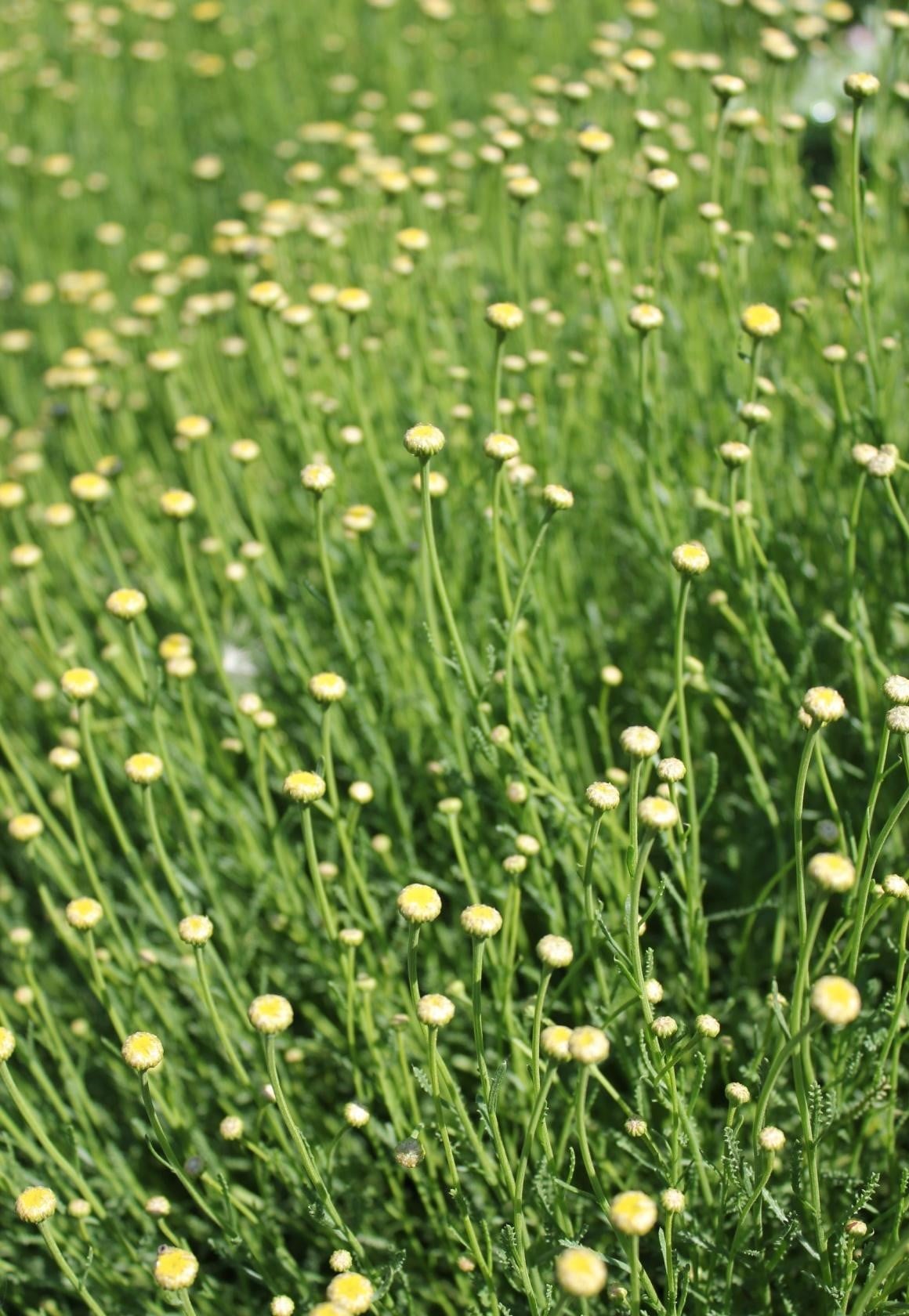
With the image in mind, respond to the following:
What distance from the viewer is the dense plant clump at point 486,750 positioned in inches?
57.5

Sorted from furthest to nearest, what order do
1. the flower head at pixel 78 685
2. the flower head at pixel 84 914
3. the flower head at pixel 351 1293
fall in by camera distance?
the flower head at pixel 78 685 → the flower head at pixel 84 914 → the flower head at pixel 351 1293

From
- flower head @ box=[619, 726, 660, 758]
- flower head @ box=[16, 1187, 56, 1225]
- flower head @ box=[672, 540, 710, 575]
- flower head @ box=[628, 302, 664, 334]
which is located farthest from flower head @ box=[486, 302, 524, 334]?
flower head @ box=[16, 1187, 56, 1225]

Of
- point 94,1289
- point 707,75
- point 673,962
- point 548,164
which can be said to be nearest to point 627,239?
point 707,75

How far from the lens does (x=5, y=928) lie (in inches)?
87.5

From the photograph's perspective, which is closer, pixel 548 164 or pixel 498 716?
pixel 498 716

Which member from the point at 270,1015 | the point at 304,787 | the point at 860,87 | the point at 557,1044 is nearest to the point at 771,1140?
the point at 557,1044

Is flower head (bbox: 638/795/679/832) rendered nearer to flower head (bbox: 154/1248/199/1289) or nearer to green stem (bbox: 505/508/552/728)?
green stem (bbox: 505/508/552/728)

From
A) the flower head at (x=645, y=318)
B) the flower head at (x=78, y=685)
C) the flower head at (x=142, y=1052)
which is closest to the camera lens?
the flower head at (x=142, y=1052)

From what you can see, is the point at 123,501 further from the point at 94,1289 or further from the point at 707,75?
the point at 707,75

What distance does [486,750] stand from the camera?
172 cm

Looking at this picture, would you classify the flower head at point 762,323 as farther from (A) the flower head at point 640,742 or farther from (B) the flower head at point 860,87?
(A) the flower head at point 640,742

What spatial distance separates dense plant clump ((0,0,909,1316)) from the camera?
1461 mm

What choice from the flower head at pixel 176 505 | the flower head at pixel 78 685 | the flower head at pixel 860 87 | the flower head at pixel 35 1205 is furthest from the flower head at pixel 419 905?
the flower head at pixel 860 87

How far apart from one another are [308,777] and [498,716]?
0.65 metres
